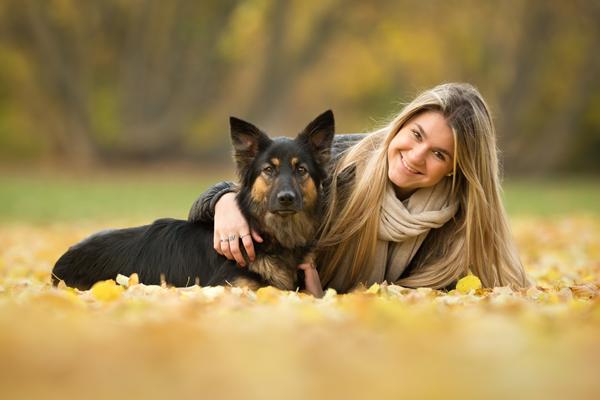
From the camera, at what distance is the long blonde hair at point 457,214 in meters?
4.58

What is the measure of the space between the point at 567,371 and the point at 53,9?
25086 mm

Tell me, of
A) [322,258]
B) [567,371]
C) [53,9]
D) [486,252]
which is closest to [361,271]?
[322,258]

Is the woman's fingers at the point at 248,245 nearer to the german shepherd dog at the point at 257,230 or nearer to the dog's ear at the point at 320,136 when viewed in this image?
the german shepherd dog at the point at 257,230

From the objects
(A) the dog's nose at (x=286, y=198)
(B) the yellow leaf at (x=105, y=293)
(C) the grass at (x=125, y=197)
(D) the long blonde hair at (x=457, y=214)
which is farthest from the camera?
(C) the grass at (x=125, y=197)

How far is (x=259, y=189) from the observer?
14.5 ft

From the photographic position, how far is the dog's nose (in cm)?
416

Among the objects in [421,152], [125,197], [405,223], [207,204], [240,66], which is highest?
[240,66]

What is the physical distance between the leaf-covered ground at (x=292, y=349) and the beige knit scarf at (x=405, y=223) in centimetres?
116

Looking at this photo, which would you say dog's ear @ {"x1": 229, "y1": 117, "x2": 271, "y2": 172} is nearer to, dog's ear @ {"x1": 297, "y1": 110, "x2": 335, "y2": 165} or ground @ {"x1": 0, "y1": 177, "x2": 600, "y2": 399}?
dog's ear @ {"x1": 297, "y1": 110, "x2": 335, "y2": 165}

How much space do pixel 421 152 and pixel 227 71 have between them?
24.2 m

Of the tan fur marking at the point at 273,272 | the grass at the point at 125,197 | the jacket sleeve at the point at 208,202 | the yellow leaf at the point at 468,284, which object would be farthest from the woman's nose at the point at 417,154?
the grass at the point at 125,197

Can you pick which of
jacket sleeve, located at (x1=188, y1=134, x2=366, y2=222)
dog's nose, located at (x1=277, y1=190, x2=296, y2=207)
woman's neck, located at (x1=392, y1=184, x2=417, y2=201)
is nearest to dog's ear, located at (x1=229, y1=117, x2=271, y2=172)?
jacket sleeve, located at (x1=188, y1=134, x2=366, y2=222)

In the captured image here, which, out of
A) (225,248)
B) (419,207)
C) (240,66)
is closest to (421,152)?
(419,207)

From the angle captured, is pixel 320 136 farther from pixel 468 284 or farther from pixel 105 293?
pixel 105 293
